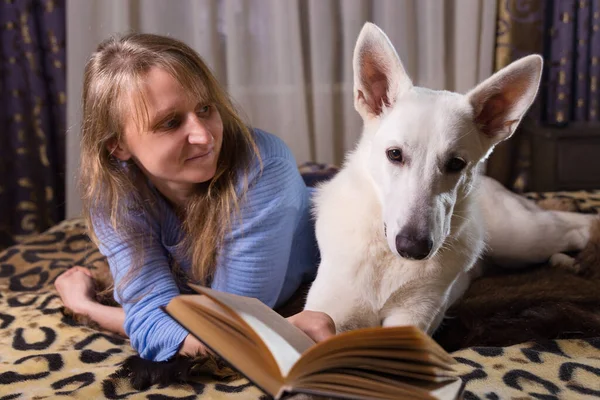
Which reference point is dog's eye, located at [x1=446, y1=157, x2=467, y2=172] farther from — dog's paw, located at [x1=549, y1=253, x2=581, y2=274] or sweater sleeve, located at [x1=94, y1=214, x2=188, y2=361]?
dog's paw, located at [x1=549, y1=253, x2=581, y2=274]

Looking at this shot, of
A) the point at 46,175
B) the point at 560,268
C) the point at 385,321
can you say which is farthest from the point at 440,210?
the point at 46,175

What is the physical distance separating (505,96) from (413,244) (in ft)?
1.69

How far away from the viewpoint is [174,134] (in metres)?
1.56

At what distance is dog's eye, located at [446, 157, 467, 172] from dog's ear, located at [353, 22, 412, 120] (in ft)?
0.80

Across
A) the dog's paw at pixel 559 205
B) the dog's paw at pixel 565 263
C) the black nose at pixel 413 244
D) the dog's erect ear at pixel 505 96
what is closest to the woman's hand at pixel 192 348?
the black nose at pixel 413 244

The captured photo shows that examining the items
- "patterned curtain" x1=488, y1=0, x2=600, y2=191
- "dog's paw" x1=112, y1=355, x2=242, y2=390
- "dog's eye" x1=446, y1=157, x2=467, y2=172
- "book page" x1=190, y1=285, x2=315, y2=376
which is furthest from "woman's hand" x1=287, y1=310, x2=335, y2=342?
"patterned curtain" x1=488, y1=0, x2=600, y2=191

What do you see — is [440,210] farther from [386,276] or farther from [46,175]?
[46,175]

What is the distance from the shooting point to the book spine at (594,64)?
3723mm

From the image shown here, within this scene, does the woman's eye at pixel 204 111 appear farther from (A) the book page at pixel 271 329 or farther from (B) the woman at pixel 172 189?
(A) the book page at pixel 271 329

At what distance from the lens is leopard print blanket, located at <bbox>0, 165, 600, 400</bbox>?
4.34ft

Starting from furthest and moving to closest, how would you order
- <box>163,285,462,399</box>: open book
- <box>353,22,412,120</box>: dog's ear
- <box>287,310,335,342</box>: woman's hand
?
<box>353,22,412,120</box>: dog's ear < <box>287,310,335,342</box>: woman's hand < <box>163,285,462,399</box>: open book

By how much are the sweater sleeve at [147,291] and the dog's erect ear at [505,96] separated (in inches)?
38.0

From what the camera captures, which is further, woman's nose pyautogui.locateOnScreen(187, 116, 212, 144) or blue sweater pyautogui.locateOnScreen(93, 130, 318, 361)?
blue sweater pyautogui.locateOnScreen(93, 130, 318, 361)

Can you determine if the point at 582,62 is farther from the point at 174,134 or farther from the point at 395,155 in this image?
the point at 174,134
